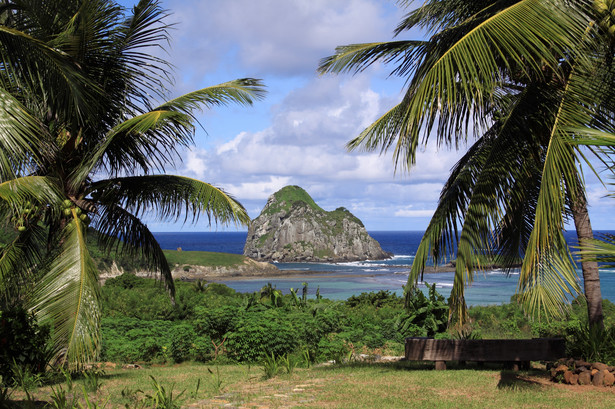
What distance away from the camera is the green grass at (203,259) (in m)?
68.2

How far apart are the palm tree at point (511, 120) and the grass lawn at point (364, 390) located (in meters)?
1.12

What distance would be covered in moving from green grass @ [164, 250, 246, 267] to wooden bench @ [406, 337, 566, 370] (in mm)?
60052

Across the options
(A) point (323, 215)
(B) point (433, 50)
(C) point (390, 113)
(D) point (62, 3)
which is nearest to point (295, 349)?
(C) point (390, 113)

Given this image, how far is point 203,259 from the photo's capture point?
70.4 metres

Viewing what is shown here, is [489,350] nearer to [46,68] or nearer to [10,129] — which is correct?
[10,129]

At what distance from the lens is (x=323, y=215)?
4131 inches

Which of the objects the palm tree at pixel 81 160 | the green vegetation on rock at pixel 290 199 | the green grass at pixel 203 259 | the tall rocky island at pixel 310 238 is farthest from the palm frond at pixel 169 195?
the green vegetation on rock at pixel 290 199

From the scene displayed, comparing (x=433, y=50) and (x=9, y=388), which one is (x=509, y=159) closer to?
(x=433, y=50)

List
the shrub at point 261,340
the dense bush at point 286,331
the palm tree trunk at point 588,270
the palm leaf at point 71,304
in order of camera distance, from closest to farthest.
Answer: the palm leaf at point 71,304, the palm tree trunk at point 588,270, the shrub at point 261,340, the dense bush at point 286,331

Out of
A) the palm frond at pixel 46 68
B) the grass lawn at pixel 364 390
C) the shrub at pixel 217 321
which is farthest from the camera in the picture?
the shrub at pixel 217 321

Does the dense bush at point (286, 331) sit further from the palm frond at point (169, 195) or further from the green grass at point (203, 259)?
the green grass at point (203, 259)

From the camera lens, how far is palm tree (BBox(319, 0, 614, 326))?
583 cm

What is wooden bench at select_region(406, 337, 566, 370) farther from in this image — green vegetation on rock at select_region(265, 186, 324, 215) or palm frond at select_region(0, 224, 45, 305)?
green vegetation on rock at select_region(265, 186, 324, 215)

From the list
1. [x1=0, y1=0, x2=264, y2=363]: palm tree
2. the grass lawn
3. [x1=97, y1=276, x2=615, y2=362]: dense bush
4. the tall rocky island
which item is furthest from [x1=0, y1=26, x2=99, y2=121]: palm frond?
the tall rocky island
